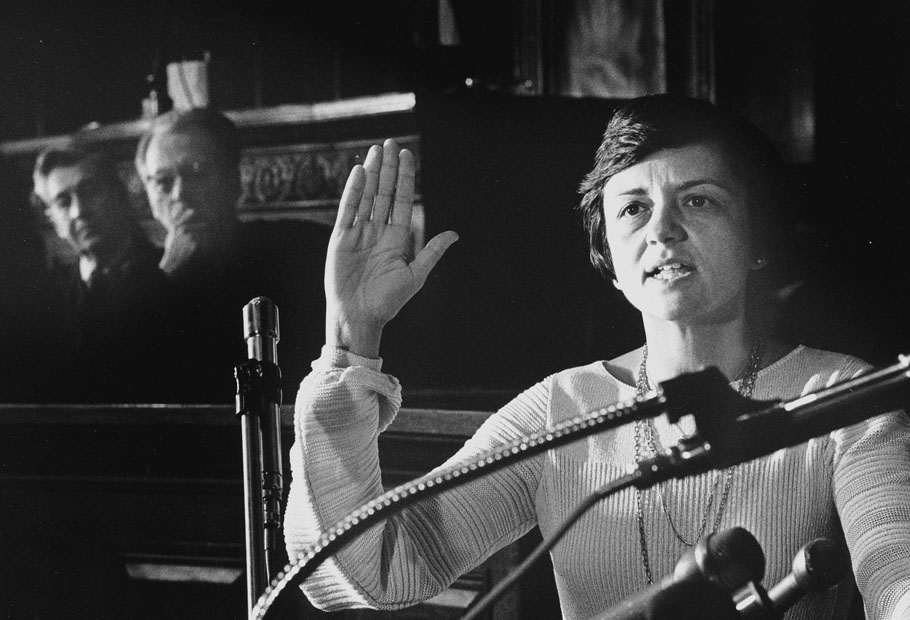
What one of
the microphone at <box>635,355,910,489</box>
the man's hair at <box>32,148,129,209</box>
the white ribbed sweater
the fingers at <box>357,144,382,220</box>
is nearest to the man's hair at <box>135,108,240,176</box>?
the man's hair at <box>32,148,129,209</box>

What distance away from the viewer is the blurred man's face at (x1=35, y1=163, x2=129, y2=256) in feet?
13.2

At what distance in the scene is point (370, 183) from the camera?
1.31 metres

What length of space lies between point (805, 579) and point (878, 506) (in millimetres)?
650

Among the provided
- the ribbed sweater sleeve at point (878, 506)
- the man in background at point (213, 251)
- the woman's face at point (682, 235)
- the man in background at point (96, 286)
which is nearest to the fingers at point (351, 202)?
the woman's face at point (682, 235)

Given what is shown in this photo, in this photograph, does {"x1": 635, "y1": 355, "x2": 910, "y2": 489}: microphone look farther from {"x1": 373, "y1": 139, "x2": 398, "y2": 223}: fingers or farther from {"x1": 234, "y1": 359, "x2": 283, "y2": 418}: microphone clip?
{"x1": 373, "y1": 139, "x2": 398, "y2": 223}: fingers

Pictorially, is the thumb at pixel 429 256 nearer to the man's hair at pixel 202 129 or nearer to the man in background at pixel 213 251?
the man in background at pixel 213 251

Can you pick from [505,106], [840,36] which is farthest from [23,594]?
[840,36]

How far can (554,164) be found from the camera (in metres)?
2.75

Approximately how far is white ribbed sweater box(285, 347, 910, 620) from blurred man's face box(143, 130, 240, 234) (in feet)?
8.00

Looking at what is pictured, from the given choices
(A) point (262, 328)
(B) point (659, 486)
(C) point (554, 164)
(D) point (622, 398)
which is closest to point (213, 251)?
(C) point (554, 164)

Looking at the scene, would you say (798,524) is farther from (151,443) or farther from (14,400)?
(14,400)

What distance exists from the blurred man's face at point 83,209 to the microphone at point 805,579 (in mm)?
3671

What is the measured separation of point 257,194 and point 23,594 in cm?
173

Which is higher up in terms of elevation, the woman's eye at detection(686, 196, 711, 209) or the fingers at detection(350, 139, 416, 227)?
the fingers at detection(350, 139, 416, 227)
